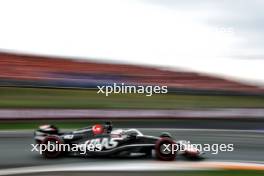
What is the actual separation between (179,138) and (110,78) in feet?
6.37

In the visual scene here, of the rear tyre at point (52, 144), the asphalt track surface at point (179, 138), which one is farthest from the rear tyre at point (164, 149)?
the rear tyre at point (52, 144)

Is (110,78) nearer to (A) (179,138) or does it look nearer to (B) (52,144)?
(A) (179,138)

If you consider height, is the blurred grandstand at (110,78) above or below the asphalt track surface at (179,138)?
above

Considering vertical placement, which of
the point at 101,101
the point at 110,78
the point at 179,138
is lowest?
the point at 179,138

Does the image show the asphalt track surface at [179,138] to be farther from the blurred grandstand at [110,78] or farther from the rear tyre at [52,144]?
the blurred grandstand at [110,78]

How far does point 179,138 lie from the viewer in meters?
7.33

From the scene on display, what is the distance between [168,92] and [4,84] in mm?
3683

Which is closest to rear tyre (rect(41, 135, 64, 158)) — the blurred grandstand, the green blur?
the green blur

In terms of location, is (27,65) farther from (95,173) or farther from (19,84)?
(95,173)

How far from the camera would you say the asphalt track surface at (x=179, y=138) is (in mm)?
5771

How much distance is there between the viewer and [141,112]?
8.17 meters

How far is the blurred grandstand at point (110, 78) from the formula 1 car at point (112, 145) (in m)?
2.35

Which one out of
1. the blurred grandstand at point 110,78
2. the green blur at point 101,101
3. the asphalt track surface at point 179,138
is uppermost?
the blurred grandstand at point 110,78

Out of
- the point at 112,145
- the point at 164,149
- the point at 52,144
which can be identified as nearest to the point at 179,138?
the point at 164,149
